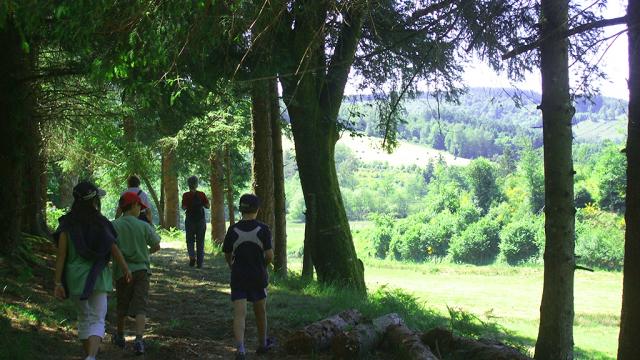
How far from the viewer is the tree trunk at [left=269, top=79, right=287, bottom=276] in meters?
13.3

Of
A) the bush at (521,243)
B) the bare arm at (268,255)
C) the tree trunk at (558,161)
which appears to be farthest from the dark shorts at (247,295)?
the bush at (521,243)

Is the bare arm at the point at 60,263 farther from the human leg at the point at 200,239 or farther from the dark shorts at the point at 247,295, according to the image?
the human leg at the point at 200,239

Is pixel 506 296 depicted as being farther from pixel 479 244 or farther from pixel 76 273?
pixel 76 273

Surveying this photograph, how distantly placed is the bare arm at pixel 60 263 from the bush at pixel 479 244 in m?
77.4

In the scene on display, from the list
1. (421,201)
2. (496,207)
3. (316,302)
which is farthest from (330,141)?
(421,201)

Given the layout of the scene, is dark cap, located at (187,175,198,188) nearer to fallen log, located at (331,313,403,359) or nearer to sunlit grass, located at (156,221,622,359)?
sunlit grass, located at (156,221,622,359)

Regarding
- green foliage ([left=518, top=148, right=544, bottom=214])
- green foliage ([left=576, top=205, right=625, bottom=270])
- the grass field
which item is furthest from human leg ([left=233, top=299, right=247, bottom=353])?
green foliage ([left=518, top=148, right=544, bottom=214])

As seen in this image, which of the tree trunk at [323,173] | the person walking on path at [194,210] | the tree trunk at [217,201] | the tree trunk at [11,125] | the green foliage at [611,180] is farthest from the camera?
the green foliage at [611,180]

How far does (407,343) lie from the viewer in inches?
249

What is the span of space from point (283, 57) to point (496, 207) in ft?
282

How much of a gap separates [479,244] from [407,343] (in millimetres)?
76473

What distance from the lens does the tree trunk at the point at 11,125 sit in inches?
360

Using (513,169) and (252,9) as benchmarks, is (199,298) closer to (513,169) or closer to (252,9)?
(252,9)

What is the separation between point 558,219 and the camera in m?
7.45
